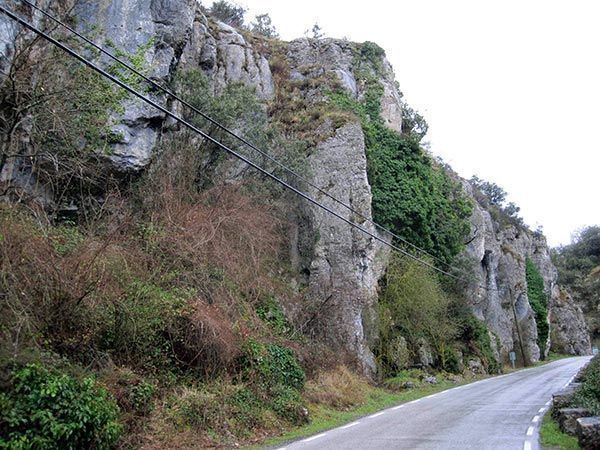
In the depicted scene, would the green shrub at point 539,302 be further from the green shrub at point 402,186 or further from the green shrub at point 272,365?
the green shrub at point 272,365

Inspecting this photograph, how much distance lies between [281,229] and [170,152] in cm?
538

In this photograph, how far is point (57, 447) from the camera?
24.0ft

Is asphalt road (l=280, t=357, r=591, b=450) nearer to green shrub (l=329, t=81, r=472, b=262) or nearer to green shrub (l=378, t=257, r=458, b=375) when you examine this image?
Answer: green shrub (l=378, t=257, r=458, b=375)

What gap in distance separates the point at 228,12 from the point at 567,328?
5009 centimetres

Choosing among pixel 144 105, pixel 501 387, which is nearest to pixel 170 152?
pixel 144 105

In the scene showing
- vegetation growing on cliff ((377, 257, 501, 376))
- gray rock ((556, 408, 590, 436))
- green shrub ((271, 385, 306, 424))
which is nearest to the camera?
gray rock ((556, 408, 590, 436))

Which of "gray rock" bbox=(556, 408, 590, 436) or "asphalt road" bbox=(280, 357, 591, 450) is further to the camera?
"gray rock" bbox=(556, 408, 590, 436)

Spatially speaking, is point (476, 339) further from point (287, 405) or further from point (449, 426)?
point (449, 426)

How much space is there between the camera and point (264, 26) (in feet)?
121

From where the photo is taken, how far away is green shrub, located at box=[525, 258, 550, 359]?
49.0 m

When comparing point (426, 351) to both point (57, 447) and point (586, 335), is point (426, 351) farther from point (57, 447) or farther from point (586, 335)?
point (586, 335)

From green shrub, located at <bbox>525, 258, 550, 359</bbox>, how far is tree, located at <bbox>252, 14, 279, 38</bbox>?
32.8 metres

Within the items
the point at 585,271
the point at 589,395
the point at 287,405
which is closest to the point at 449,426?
the point at 589,395

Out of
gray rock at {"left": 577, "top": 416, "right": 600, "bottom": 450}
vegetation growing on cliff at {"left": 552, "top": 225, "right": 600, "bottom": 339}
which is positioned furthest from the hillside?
vegetation growing on cliff at {"left": 552, "top": 225, "right": 600, "bottom": 339}
